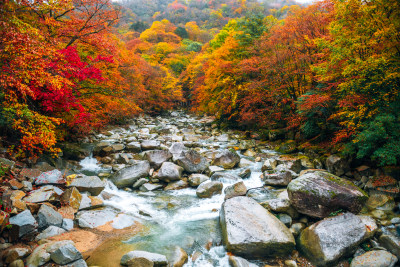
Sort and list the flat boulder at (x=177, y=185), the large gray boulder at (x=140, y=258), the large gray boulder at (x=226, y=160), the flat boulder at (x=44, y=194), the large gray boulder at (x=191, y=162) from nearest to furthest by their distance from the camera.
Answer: the large gray boulder at (x=140, y=258), the flat boulder at (x=44, y=194), the flat boulder at (x=177, y=185), the large gray boulder at (x=191, y=162), the large gray boulder at (x=226, y=160)

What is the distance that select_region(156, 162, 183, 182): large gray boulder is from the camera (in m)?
9.44

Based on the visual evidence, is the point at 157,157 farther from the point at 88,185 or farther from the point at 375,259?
the point at 375,259

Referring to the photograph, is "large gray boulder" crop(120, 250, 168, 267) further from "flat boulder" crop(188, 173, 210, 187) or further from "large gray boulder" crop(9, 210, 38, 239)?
"flat boulder" crop(188, 173, 210, 187)

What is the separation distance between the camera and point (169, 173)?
948 cm

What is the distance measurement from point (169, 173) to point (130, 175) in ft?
5.66

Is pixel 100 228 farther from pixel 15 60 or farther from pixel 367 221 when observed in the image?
pixel 367 221

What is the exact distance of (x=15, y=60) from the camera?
A: 5117 mm

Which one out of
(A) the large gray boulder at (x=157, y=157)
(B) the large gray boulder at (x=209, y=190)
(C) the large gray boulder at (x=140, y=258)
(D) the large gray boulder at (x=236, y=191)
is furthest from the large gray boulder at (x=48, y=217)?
(D) the large gray boulder at (x=236, y=191)

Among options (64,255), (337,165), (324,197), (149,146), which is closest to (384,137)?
(337,165)

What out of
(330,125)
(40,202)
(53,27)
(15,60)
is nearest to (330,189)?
(330,125)

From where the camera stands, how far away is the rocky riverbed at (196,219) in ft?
15.8

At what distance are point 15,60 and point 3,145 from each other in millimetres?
4440

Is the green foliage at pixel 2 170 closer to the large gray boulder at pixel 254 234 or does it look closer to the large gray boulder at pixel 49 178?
the large gray boulder at pixel 49 178

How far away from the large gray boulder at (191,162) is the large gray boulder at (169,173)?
23.8 inches
